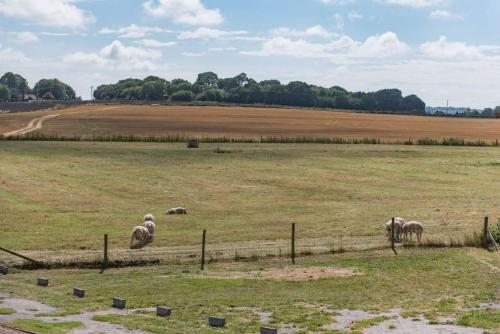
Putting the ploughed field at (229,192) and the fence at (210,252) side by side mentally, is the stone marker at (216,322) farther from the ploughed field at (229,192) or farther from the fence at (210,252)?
the ploughed field at (229,192)

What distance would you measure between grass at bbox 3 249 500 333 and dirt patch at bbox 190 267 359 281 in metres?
0.51

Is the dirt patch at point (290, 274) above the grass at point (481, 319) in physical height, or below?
below

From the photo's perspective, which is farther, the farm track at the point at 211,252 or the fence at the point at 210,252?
the farm track at the point at 211,252

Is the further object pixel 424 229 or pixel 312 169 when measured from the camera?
pixel 312 169

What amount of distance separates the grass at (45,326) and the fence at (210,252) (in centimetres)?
838

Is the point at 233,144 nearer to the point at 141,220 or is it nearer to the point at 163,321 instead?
the point at 141,220

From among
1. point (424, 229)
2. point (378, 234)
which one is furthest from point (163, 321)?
point (424, 229)

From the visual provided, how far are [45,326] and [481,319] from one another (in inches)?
488

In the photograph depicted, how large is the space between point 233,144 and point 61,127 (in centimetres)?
3635

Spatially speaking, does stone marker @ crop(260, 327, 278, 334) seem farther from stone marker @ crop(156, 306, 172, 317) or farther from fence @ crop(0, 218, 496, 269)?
fence @ crop(0, 218, 496, 269)

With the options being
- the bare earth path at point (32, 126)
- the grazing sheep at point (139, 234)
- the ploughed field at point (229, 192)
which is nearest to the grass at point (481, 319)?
the ploughed field at point (229, 192)

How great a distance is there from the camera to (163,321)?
72.1 feet

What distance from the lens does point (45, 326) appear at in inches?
820

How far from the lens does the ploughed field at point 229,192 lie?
1507 inches
